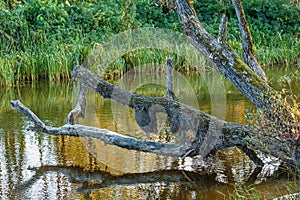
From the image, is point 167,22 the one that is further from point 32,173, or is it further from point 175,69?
point 32,173

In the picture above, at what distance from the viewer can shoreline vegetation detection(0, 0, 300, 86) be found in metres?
12.3

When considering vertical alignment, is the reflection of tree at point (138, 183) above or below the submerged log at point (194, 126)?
below

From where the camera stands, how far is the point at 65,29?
1527cm

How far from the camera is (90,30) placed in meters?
16.1

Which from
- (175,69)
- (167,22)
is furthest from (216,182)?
(167,22)

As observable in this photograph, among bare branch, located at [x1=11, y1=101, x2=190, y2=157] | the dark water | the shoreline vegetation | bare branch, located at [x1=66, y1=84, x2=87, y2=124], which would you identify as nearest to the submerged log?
A: bare branch, located at [x1=11, y1=101, x2=190, y2=157]

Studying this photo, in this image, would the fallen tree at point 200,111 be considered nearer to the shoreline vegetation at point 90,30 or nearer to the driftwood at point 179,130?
the driftwood at point 179,130

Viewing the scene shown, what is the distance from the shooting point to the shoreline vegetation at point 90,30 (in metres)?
12.3

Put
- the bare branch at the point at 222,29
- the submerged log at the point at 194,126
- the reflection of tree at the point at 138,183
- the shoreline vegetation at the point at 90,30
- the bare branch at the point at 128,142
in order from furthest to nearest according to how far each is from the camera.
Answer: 1. the shoreline vegetation at the point at 90,30
2. the bare branch at the point at 128,142
3. the bare branch at the point at 222,29
4. the submerged log at the point at 194,126
5. the reflection of tree at the point at 138,183

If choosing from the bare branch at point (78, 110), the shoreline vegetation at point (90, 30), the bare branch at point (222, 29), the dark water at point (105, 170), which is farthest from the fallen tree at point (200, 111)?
the shoreline vegetation at point (90, 30)

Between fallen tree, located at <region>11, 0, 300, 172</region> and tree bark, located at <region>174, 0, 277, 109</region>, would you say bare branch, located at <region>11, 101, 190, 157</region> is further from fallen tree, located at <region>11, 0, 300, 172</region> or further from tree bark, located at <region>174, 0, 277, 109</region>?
tree bark, located at <region>174, 0, 277, 109</region>

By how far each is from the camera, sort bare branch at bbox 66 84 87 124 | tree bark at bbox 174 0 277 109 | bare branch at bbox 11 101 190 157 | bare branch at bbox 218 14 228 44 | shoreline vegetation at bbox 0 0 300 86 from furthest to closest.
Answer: shoreline vegetation at bbox 0 0 300 86 → bare branch at bbox 66 84 87 124 → bare branch at bbox 11 101 190 157 → bare branch at bbox 218 14 228 44 → tree bark at bbox 174 0 277 109

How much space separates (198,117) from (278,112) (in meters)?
1.71

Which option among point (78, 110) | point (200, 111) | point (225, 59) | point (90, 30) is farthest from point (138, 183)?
point (90, 30)
